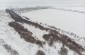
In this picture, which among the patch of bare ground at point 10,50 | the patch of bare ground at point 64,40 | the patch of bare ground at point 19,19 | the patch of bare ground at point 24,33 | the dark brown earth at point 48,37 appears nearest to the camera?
the patch of bare ground at point 10,50

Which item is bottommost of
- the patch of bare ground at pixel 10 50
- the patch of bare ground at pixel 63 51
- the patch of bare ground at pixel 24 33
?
the patch of bare ground at pixel 63 51

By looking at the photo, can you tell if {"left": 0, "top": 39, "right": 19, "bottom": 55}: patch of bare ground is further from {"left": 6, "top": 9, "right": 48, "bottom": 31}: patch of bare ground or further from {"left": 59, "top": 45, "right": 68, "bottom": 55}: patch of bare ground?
{"left": 6, "top": 9, "right": 48, "bottom": 31}: patch of bare ground

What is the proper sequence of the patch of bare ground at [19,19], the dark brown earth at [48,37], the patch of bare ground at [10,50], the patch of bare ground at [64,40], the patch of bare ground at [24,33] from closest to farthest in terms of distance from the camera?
the patch of bare ground at [10,50] < the patch of bare ground at [64,40] < the dark brown earth at [48,37] < the patch of bare ground at [24,33] < the patch of bare ground at [19,19]

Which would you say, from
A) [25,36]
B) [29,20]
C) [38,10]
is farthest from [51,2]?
[25,36]

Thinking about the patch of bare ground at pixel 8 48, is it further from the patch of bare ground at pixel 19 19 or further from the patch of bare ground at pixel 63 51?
the patch of bare ground at pixel 19 19

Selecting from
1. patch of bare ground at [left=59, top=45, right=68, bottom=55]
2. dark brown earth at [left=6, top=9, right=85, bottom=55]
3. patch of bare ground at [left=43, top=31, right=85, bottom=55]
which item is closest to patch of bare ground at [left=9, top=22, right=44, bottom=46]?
dark brown earth at [left=6, top=9, right=85, bottom=55]

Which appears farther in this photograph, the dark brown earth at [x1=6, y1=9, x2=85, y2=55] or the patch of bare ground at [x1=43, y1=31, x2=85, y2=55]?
the dark brown earth at [x1=6, y1=9, x2=85, y2=55]

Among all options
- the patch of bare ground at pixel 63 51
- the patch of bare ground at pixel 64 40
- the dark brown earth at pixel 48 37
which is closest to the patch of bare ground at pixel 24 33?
the dark brown earth at pixel 48 37
